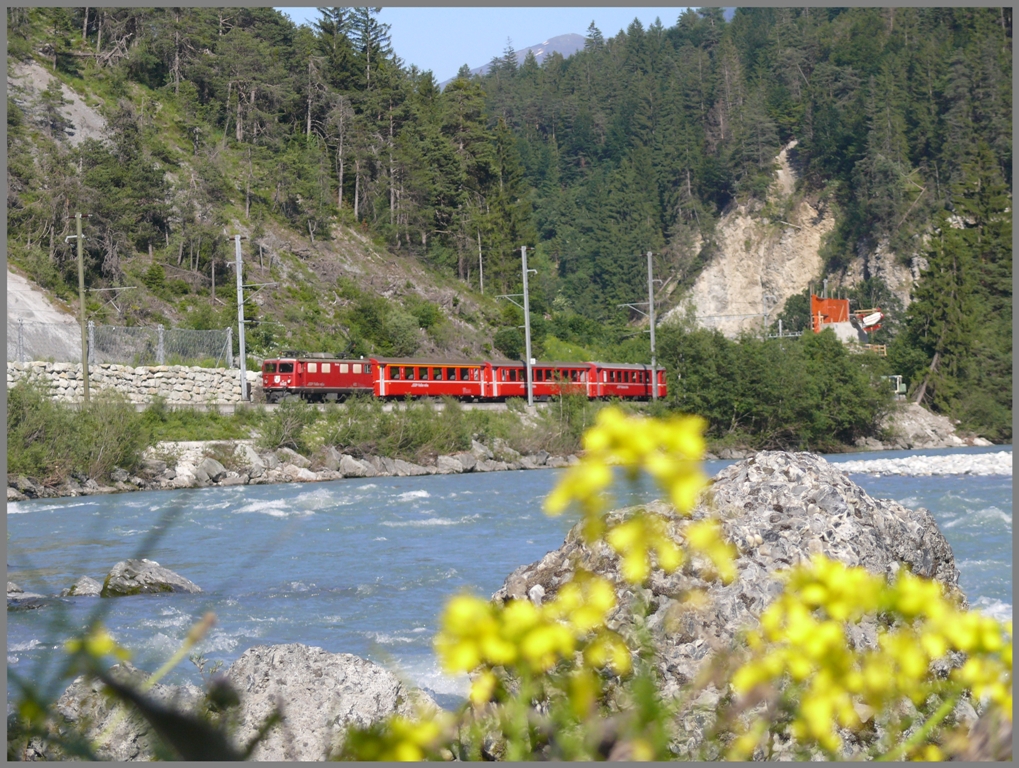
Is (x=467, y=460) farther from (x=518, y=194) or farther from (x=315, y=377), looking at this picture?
(x=518, y=194)

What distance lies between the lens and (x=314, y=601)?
8953 millimetres

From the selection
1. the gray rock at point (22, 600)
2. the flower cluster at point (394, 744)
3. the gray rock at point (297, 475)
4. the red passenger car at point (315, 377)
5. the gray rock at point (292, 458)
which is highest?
the flower cluster at point (394, 744)

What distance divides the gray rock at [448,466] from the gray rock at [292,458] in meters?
3.62

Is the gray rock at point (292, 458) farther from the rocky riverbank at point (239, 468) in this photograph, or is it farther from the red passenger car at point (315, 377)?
the red passenger car at point (315, 377)

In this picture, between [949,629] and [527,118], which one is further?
[527,118]

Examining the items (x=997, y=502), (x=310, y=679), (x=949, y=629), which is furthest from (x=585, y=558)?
(x=997, y=502)

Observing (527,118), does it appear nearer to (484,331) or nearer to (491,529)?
(484,331)

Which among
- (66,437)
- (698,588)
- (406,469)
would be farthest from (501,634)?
(406,469)

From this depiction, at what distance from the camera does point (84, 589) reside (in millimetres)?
9008

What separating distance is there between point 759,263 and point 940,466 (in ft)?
171

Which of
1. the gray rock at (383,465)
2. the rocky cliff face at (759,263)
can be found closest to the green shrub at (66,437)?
the gray rock at (383,465)

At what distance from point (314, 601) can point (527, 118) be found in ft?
334

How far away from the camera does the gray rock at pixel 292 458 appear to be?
2467 cm

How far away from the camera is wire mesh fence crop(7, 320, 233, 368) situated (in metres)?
26.0
